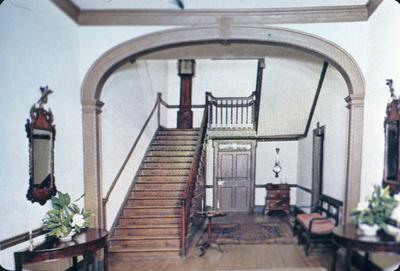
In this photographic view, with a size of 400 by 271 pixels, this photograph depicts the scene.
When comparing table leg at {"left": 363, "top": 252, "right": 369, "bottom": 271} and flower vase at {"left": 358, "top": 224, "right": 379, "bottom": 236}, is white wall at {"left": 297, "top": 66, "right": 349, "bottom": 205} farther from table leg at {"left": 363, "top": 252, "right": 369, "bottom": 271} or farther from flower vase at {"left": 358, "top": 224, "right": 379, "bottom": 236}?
flower vase at {"left": 358, "top": 224, "right": 379, "bottom": 236}

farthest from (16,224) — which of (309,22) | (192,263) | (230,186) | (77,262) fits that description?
(230,186)

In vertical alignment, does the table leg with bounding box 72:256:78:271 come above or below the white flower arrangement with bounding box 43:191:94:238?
below

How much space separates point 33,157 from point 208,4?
257 cm

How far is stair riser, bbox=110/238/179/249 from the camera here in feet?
→ 15.1

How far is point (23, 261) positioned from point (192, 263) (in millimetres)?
2242

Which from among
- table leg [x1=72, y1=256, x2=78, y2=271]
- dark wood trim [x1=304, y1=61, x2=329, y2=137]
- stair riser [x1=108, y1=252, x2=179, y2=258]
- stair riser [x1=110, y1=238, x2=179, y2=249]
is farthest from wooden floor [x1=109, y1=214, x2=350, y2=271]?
dark wood trim [x1=304, y1=61, x2=329, y2=137]

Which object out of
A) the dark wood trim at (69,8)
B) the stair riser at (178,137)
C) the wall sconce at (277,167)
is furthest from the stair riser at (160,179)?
the dark wood trim at (69,8)

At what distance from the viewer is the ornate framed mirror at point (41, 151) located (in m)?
2.89

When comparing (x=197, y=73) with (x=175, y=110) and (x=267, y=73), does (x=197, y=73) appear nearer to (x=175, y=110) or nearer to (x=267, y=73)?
(x=175, y=110)

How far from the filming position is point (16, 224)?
2.73 meters

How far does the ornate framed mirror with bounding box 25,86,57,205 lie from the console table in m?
5.58

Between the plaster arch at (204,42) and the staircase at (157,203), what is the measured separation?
3.19 feet

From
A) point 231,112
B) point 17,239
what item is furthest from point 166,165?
point 17,239

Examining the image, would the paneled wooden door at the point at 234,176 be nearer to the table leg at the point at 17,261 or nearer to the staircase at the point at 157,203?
the staircase at the point at 157,203
